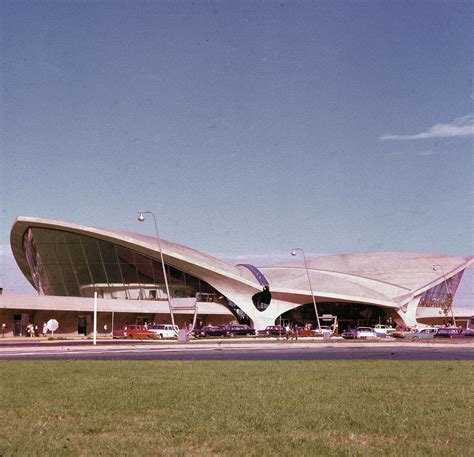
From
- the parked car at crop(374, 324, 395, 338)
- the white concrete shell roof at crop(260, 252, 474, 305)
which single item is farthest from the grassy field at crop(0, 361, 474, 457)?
the white concrete shell roof at crop(260, 252, 474, 305)

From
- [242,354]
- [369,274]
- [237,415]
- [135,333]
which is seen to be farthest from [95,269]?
[237,415]

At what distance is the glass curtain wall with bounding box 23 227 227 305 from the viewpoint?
236 ft

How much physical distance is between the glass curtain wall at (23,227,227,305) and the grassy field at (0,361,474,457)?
187 feet

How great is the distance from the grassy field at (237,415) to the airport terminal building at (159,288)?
50255 millimetres

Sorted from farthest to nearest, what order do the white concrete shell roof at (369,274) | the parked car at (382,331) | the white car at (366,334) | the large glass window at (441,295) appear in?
the large glass window at (441,295), the white concrete shell roof at (369,274), the parked car at (382,331), the white car at (366,334)

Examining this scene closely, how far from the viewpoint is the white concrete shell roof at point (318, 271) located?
71250 millimetres

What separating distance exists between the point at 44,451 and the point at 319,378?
28.9ft

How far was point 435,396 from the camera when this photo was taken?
37.9ft

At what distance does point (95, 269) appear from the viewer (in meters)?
73.4

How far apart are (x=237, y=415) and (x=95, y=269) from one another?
6597 cm

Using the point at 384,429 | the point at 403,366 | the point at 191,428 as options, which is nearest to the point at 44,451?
the point at 191,428

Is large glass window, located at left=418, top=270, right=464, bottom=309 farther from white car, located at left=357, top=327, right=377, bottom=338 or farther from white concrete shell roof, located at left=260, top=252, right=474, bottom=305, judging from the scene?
white car, located at left=357, top=327, right=377, bottom=338

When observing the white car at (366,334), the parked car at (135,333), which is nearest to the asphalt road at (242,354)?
the parked car at (135,333)

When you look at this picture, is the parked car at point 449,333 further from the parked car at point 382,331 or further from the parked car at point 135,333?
the parked car at point 135,333
